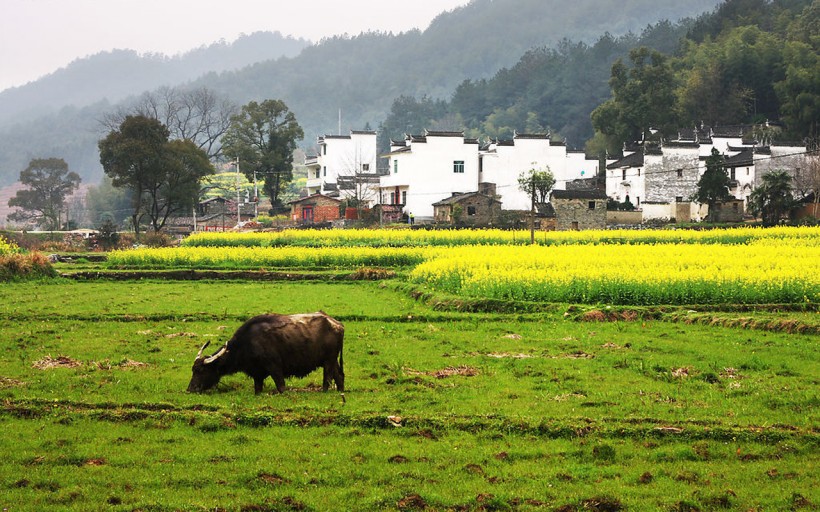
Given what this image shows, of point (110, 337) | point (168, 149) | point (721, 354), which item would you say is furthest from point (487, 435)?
point (168, 149)

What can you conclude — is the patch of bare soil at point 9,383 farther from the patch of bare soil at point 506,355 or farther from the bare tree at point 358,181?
the bare tree at point 358,181

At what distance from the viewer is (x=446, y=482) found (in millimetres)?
8383

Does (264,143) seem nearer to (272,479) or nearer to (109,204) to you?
(109,204)

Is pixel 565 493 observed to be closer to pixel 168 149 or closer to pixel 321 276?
pixel 321 276

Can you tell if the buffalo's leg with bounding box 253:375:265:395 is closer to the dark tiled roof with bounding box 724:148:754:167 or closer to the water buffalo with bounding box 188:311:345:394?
the water buffalo with bounding box 188:311:345:394

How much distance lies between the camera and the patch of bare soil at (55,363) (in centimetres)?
1378

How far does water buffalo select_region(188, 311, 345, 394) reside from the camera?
1178 cm

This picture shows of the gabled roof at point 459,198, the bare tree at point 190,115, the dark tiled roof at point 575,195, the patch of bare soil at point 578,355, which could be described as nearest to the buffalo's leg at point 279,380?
the patch of bare soil at point 578,355

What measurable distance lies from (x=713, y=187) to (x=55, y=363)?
54.0 meters

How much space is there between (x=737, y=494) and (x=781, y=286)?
47.6ft

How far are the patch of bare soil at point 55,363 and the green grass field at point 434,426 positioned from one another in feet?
0.20

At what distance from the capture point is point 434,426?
1024 cm

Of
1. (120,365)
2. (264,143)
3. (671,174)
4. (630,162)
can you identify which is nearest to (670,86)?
(630,162)

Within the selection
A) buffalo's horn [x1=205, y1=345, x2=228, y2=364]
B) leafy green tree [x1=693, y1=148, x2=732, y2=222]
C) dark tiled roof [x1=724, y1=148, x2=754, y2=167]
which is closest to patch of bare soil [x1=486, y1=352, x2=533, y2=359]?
buffalo's horn [x1=205, y1=345, x2=228, y2=364]
